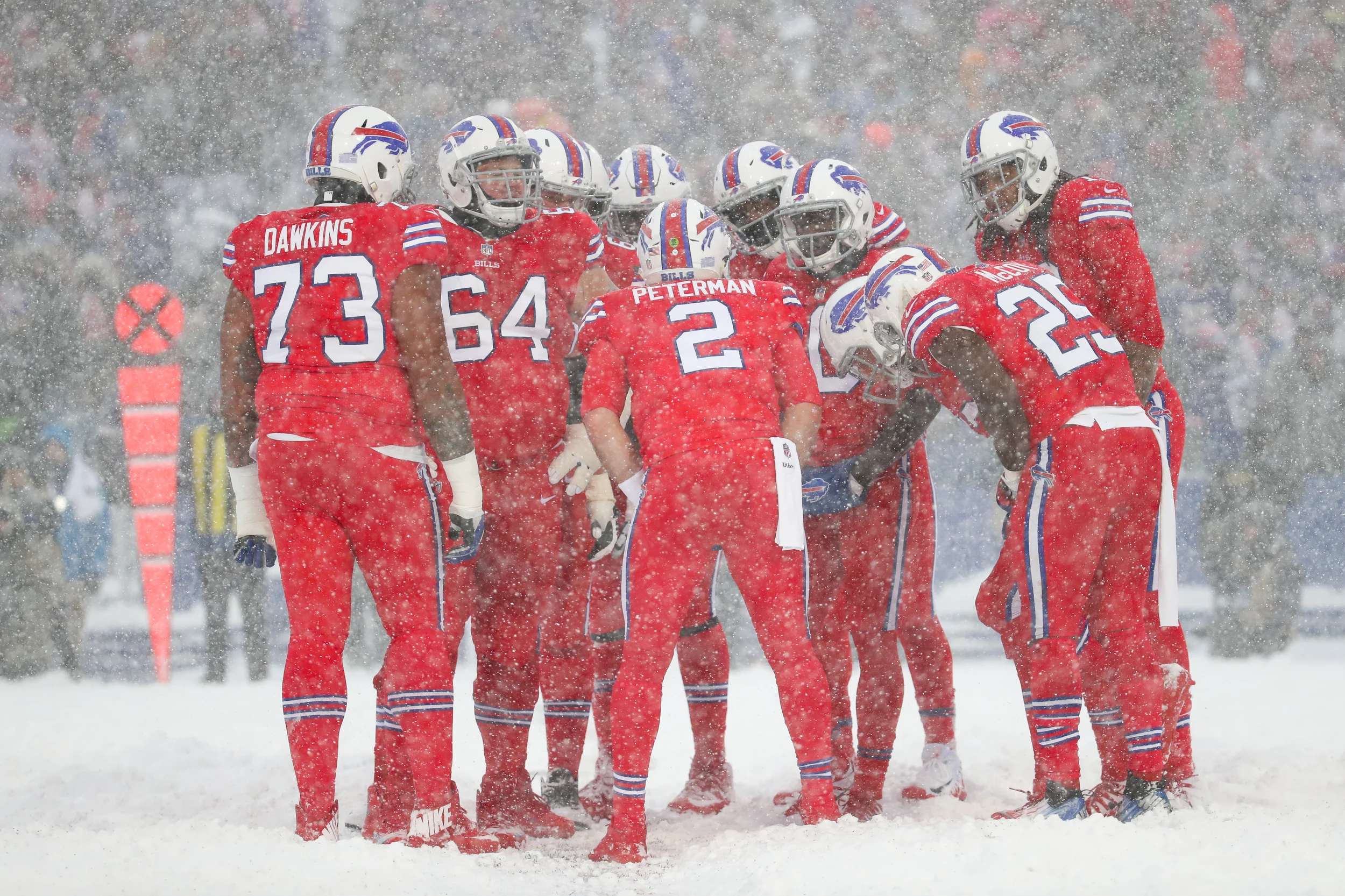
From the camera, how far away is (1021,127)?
417cm

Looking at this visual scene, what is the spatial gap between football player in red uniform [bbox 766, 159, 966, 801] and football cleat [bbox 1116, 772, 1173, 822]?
0.91 meters

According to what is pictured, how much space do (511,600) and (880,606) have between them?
4.11ft

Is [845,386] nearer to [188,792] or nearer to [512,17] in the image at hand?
[188,792]

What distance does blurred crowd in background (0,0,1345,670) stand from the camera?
870 cm

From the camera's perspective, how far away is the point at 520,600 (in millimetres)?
4180

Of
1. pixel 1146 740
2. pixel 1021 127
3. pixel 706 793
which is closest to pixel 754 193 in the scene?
pixel 1021 127

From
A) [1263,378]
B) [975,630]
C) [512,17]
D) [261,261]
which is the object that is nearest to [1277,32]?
[1263,378]

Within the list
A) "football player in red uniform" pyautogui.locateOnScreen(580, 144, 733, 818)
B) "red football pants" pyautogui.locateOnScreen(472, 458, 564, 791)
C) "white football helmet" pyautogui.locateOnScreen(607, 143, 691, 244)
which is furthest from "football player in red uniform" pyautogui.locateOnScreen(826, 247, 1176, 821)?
"white football helmet" pyautogui.locateOnScreen(607, 143, 691, 244)

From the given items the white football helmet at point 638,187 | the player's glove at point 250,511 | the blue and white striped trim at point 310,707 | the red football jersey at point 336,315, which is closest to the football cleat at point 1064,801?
the blue and white striped trim at point 310,707

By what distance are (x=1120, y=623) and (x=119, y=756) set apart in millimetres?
4111

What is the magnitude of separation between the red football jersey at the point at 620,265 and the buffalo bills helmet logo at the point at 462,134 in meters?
0.78

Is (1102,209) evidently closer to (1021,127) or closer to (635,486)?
(1021,127)

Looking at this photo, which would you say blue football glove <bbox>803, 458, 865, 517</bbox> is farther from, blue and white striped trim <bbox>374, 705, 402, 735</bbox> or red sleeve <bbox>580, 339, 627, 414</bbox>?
blue and white striped trim <bbox>374, 705, 402, 735</bbox>

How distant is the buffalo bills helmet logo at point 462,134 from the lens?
4176 mm
